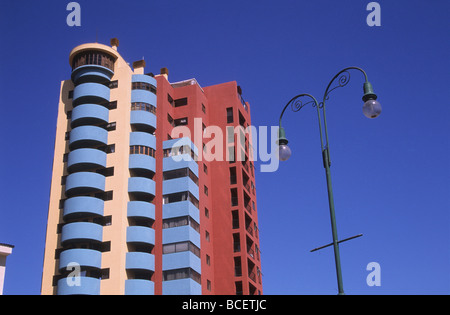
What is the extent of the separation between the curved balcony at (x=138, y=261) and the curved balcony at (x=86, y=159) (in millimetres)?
11444

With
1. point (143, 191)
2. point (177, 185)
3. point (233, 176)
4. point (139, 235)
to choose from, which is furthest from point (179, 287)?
point (233, 176)

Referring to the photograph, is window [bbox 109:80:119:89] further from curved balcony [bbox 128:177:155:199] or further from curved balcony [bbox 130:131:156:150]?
curved balcony [bbox 128:177:155:199]

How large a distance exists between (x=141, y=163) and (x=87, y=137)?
277 inches

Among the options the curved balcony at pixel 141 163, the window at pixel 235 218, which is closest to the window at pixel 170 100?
the curved balcony at pixel 141 163

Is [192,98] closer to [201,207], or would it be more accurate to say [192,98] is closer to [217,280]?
[201,207]

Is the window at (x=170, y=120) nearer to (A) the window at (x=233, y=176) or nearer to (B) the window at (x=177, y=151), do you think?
(B) the window at (x=177, y=151)

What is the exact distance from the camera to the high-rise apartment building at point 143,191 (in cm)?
6031

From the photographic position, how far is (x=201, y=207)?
224 ft

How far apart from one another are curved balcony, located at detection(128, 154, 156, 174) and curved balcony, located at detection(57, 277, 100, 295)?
45.3 feet

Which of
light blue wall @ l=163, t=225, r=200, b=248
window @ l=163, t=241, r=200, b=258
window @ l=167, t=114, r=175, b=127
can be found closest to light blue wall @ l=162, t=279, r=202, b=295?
window @ l=163, t=241, r=200, b=258

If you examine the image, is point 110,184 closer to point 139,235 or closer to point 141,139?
point 141,139

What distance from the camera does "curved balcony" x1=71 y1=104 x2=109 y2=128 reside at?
66438mm

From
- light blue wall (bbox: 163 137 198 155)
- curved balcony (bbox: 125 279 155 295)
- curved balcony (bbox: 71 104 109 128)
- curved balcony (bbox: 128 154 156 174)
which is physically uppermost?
curved balcony (bbox: 71 104 109 128)
